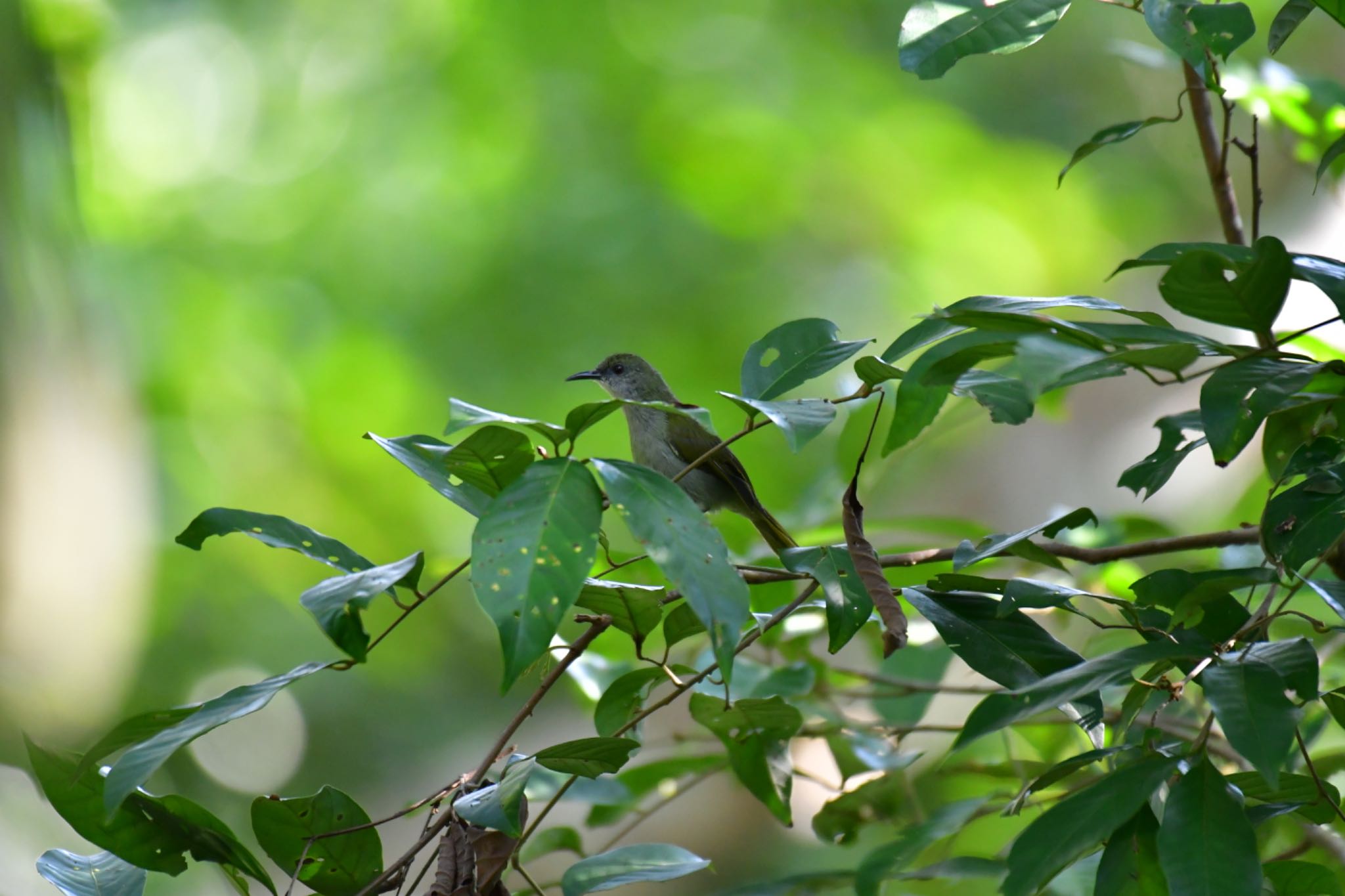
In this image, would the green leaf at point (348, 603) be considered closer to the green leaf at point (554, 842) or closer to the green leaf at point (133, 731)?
the green leaf at point (133, 731)

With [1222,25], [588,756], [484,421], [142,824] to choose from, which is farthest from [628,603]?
Answer: [1222,25]

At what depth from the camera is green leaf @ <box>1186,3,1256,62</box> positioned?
1.37 metres

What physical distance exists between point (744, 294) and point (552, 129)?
1.92 m

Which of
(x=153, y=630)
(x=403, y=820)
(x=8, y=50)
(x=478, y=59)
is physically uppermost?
(x=478, y=59)

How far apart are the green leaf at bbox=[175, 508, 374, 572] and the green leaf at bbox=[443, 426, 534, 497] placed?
0.59 feet

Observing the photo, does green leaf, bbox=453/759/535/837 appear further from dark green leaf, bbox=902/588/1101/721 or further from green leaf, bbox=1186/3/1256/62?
green leaf, bbox=1186/3/1256/62

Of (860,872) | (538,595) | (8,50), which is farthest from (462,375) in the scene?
(538,595)

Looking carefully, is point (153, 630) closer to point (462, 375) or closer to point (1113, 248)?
point (462, 375)

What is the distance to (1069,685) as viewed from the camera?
1072 millimetres

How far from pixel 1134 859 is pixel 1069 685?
0.29 m

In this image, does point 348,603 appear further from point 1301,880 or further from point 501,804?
point 1301,880

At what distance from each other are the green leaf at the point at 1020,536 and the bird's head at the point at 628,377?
303 cm

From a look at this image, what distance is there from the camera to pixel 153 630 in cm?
729

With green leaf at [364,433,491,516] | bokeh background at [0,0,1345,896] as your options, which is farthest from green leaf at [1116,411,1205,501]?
bokeh background at [0,0,1345,896]
